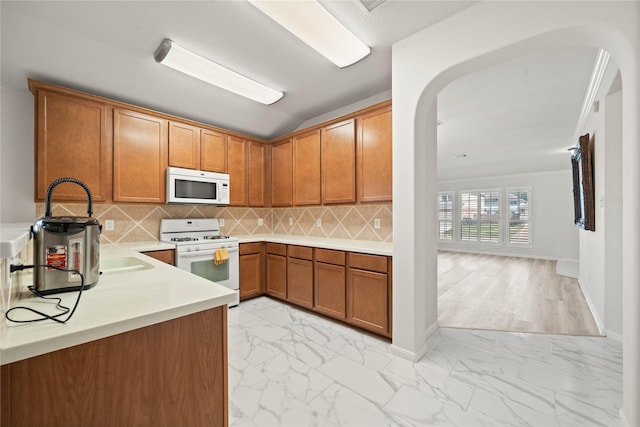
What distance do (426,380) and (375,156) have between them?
200 centimetres

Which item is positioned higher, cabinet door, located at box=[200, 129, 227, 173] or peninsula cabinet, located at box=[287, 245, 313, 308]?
cabinet door, located at box=[200, 129, 227, 173]

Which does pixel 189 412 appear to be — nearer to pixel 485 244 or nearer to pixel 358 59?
pixel 358 59

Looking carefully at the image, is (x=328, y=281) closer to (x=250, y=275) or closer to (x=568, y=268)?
(x=250, y=275)

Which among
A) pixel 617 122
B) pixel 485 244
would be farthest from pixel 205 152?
pixel 485 244

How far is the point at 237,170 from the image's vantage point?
A: 12.4ft

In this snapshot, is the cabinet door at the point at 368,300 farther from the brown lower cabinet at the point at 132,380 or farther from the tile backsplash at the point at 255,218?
the brown lower cabinet at the point at 132,380

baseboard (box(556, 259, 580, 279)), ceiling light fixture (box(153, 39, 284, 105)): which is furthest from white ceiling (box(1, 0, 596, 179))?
baseboard (box(556, 259, 580, 279))

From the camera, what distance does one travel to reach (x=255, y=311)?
3180mm

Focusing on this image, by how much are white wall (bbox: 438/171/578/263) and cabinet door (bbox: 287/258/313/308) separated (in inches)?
280

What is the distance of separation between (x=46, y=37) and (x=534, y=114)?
5.35 m

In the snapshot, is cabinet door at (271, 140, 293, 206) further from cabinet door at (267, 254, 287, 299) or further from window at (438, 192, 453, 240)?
window at (438, 192, 453, 240)

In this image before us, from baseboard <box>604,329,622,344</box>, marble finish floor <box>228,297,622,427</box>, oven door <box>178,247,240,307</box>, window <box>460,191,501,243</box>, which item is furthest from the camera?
window <box>460,191,501,243</box>

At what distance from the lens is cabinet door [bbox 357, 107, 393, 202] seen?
270 cm

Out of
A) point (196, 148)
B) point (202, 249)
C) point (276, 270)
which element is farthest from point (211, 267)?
point (196, 148)
